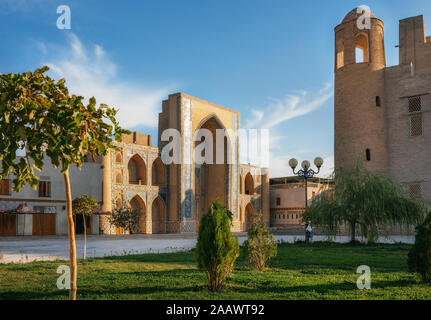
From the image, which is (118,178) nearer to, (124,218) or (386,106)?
(124,218)

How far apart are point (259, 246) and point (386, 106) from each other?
70.3ft

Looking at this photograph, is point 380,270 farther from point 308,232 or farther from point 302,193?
point 302,193

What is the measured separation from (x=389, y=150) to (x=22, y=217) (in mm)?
21993

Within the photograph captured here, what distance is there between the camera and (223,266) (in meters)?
6.43

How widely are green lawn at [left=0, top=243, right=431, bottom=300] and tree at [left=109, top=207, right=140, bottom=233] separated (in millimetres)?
20278

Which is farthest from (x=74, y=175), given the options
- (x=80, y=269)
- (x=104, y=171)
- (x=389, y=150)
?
(x=80, y=269)

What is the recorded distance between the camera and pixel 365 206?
16.0 metres

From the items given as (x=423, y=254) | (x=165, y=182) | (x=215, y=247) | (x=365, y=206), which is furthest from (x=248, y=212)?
(x=215, y=247)

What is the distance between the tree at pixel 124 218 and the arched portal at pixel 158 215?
419 centimetres

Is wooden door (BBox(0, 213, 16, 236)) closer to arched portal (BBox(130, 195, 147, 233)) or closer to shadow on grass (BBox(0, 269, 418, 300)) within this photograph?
arched portal (BBox(130, 195, 147, 233))

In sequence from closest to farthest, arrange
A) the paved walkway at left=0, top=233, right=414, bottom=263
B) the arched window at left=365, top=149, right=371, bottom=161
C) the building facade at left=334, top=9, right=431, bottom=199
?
the paved walkway at left=0, top=233, right=414, bottom=263 → the building facade at left=334, top=9, right=431, bottom=199 → the arched window at left=365, top=149, right=371, bottom=161

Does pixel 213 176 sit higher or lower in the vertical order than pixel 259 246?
higher

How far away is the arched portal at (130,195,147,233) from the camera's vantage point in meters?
34.0

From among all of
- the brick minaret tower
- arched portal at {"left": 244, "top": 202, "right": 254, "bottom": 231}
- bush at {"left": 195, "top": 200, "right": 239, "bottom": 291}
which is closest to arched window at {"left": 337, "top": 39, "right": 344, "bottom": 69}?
the brick minaret tower
